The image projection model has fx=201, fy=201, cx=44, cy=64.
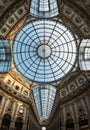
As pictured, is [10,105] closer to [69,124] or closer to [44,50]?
[69,124]

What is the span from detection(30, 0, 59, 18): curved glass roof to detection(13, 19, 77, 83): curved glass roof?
3.91 m

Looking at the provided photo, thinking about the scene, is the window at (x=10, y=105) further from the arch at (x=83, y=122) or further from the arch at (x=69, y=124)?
the arch at (x=83, y=122)

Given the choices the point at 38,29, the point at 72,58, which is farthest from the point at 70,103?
the point at 38,29

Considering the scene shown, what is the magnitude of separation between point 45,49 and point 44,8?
1088 cm

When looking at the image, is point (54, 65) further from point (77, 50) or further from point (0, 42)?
point (0, 42)

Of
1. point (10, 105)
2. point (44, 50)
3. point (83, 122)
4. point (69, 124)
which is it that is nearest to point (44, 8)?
point (44, 50)

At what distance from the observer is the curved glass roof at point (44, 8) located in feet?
129

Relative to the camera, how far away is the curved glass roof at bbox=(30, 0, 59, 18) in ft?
129

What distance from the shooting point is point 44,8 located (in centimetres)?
4094

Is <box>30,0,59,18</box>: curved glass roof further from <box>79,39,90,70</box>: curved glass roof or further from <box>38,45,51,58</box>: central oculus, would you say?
<box>38,45,51,58</box>: central oculus

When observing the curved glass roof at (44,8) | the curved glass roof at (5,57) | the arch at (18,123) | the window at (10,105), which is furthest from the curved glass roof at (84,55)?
the arch at (18,123)

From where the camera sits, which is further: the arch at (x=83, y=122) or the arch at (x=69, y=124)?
the arch at (x=69, y=124)

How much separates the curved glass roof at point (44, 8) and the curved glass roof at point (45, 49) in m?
3.91

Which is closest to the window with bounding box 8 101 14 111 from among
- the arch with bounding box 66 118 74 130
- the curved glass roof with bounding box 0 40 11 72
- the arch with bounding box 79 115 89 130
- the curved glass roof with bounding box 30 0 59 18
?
the curved glass roof with bounding box 0 40 11 72
